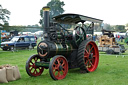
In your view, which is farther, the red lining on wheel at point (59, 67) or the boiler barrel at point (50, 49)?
the boiler barrel at point (50, 49)

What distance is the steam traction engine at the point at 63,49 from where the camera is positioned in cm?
625

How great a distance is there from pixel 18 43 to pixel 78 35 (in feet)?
35.4

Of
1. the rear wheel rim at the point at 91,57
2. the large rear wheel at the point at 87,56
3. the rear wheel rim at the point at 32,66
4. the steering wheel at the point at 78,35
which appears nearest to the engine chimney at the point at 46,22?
the rear wheel rim at the point at 32,66

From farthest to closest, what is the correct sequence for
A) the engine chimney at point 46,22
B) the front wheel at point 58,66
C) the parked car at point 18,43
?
the parked car at point 18,43, the engine chimney at point 46,22, the front wheel at point 58,66

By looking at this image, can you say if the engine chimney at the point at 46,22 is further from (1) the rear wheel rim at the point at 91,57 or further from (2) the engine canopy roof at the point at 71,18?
(1) the rear wheel rim at the point at 91,57

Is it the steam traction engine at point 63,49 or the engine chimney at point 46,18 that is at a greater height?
the engine chimney at point 46,18

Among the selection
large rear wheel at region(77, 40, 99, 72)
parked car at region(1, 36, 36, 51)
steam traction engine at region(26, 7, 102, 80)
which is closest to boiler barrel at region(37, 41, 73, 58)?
steam traction engine at region(26, 7, 102, 80)

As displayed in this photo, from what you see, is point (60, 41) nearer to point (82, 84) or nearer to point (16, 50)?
point (82, 84)

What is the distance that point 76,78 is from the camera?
620 cm

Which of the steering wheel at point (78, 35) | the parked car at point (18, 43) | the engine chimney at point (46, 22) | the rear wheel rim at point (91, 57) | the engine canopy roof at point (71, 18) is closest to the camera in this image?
the engine chimney at point (46, 22)

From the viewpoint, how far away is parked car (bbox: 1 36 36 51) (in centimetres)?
1678

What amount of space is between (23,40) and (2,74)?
493 inches

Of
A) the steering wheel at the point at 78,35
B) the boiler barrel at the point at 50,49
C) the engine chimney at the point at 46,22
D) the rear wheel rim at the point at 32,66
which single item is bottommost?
the rear wheel rim at the point at 32,66

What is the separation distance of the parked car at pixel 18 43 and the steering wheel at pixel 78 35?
10.4 metres
